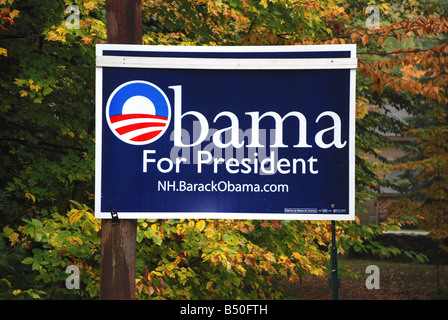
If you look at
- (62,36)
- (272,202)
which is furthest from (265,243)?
(272,202)

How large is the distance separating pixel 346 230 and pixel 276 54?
25.5ft

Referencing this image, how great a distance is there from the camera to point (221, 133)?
3746 millimetres

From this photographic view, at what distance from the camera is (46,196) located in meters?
8.59

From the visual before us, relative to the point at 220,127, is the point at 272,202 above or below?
below

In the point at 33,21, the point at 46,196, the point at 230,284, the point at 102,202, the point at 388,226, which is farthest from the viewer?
the point at 388,226

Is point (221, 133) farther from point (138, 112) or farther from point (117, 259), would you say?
point (117, 259)

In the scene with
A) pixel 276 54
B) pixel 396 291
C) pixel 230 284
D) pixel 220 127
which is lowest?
pixel 396 291

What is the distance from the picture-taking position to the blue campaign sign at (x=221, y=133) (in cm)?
369

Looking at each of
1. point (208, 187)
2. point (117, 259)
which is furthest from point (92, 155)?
point (208, 187)

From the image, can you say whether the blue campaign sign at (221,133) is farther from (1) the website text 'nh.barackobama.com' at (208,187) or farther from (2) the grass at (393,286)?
(2) the grass at (393,286)

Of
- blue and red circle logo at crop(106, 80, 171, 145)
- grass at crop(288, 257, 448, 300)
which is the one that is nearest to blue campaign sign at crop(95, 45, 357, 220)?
blue and red circle logo at crop(106, 80, 171, 145)

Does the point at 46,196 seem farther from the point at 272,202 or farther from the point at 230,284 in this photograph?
the point at 272,202

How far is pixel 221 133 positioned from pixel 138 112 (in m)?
0.57

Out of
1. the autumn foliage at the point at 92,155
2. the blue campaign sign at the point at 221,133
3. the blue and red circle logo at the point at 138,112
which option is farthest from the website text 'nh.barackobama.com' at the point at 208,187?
the autumn foliage at the point at 92,155
